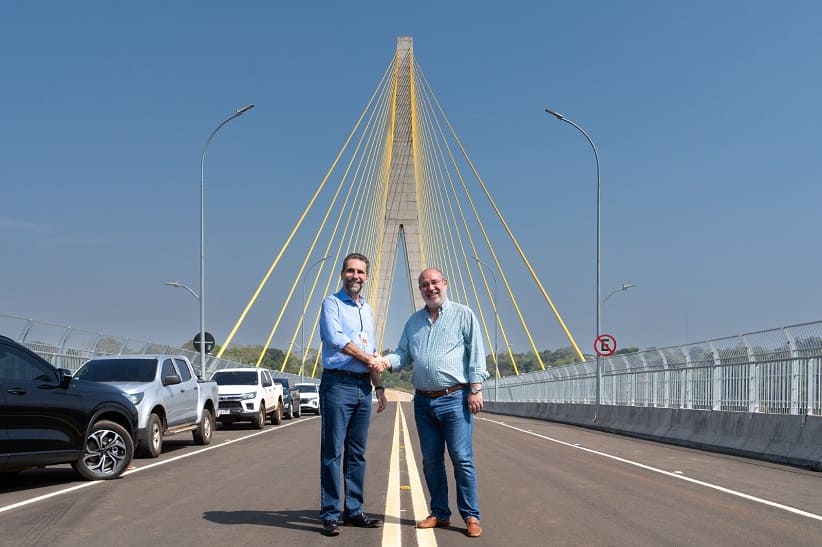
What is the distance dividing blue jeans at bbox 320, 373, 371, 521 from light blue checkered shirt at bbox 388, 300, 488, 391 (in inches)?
15.6

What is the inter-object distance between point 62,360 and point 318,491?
14518mm

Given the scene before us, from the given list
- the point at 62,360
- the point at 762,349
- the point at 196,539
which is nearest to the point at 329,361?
the point at 196,539

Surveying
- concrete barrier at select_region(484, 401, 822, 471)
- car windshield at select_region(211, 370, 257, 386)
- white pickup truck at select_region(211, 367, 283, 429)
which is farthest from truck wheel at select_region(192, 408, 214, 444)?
concrete barrier at select_region(484, 401, 822, 471)

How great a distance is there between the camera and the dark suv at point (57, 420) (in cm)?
1012

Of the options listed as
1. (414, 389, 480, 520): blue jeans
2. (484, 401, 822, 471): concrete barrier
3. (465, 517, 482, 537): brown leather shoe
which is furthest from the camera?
(484, 401, 822, 471): concrete barrier

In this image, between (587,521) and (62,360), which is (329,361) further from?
(62,360)

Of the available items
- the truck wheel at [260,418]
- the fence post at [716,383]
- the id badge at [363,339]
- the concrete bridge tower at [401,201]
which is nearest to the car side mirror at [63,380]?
the id badge at [363,339]

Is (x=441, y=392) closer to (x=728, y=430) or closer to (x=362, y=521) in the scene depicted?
(x=362, y=521)

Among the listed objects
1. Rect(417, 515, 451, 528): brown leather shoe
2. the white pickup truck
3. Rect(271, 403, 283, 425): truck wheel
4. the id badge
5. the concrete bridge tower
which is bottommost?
A: Rect(271, 403, 283, 425): truck wheel

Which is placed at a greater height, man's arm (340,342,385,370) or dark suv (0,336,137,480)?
man's arm (340,342,385,370)

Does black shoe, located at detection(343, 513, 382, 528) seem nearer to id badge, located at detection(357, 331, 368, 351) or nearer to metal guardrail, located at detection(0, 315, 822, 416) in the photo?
id badge, located at detection(357, 331, 368, 351)

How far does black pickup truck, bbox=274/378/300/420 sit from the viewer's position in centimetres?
3441

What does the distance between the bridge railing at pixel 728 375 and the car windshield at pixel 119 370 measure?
1092cm

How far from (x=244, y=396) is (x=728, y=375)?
12427mm
